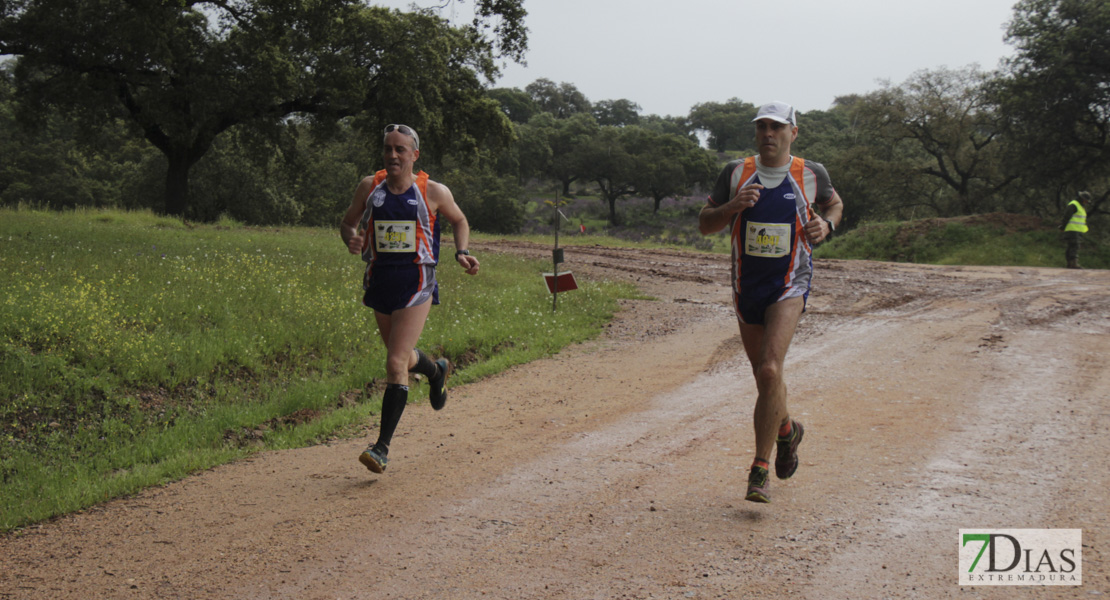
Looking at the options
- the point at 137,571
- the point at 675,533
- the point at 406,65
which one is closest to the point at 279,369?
the point at 137,571

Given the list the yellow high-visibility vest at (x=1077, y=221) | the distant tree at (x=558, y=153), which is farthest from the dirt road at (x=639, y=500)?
the distant tree at (x=558, y=153)

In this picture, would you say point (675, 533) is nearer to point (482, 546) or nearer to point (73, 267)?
point (482, 546)

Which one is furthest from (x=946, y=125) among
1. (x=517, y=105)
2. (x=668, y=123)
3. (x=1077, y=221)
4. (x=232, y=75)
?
(x=668, y=123)

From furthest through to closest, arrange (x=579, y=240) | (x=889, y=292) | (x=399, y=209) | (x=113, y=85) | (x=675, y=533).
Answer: (x=579, y=240)
(x=113, y=85)
(x=889, y=292)
(x=399, y=209)
(x=675, y=533)

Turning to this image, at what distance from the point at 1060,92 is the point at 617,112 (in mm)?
121179

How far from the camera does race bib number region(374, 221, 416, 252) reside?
530 cm

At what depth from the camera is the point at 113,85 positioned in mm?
23797

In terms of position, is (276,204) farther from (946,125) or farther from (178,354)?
(178,354)

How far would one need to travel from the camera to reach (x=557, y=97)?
140 meters

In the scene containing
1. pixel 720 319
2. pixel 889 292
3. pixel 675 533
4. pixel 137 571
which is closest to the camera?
pixel 137 571

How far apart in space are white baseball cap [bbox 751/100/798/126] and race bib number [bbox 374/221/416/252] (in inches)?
88.6

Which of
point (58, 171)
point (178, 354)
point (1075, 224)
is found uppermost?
point (58, 171)

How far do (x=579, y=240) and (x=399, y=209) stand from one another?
2618 cm

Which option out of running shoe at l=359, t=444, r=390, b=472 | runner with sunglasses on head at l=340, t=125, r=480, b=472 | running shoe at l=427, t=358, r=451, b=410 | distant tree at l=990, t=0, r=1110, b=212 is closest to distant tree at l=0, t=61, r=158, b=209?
distant tree at l=990, t=0, r=1110, b=212
